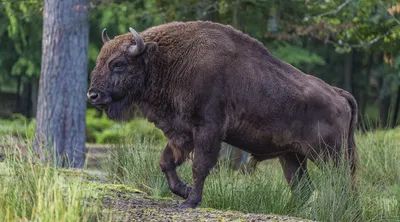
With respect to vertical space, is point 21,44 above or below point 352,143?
below

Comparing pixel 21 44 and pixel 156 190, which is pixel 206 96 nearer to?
pixel 156 190

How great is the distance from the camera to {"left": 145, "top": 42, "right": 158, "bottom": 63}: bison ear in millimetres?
8336

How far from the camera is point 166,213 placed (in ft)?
23.7

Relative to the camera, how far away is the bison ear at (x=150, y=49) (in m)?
8.34

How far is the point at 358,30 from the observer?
48.1 ft

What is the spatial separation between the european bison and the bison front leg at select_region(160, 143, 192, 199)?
0.04ft

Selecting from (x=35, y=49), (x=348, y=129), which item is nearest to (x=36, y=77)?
(x=35, y=49)

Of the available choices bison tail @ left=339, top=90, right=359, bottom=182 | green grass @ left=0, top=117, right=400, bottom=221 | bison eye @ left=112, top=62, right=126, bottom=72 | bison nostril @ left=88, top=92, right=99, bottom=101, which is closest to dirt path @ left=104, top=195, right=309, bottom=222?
green grass @ left=0, top=117, right=400, bottom=221

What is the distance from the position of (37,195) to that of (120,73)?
2.59 m

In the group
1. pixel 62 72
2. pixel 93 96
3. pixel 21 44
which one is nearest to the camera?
pixel 93 96

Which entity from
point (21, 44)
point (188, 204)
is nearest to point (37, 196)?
point (188, 204)

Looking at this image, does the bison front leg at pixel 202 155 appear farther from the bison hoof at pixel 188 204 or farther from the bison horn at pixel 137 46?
the bison horn at pixel 137 46

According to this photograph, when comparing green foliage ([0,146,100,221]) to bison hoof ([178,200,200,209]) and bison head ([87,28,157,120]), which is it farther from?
bison hoof ([178,200,200,209])

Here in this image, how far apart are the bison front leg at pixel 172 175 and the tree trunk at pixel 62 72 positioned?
17.8 feet
